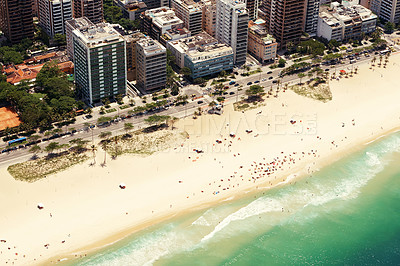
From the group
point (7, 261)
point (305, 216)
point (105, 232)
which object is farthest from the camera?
point (305, 216)

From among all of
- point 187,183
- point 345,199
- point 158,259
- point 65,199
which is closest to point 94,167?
point 65,199

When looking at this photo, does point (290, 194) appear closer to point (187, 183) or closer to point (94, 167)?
point (187, 183)

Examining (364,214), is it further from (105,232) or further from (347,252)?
(105,232)

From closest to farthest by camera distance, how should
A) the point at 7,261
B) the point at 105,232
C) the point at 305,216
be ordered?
the point at 7,261 < the point at 105,232 < the point at 305,216

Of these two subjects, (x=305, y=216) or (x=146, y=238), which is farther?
(x=305, y=216)

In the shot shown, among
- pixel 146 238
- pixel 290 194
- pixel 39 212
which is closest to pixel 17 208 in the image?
pixel 39 212

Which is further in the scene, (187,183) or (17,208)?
(187,183)
